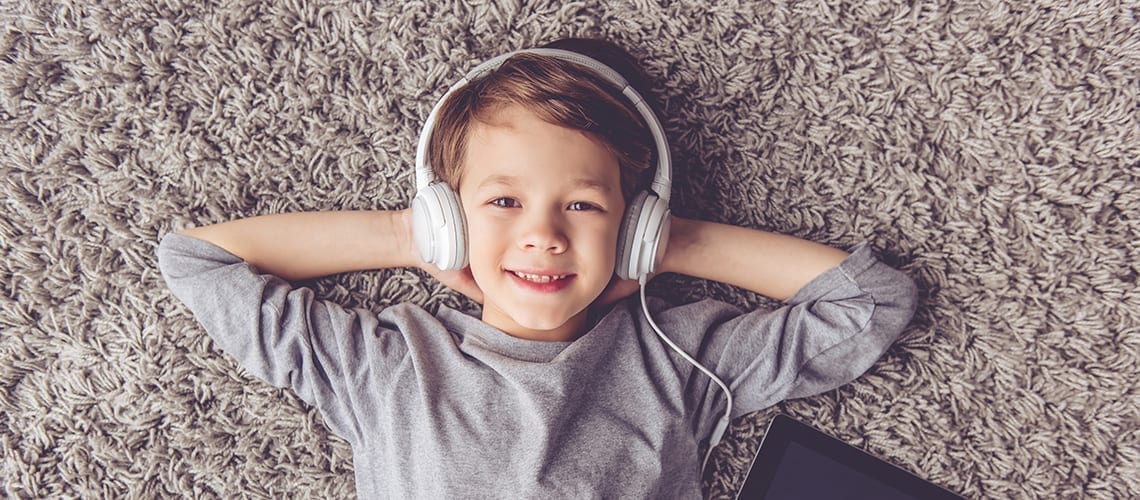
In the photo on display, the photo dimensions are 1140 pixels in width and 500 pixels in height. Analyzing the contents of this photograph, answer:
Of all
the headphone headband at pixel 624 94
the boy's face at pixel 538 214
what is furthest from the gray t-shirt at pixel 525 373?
the headphone headband at pixel 624 94

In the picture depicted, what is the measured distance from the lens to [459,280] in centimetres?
125

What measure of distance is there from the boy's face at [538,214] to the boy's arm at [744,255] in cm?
16

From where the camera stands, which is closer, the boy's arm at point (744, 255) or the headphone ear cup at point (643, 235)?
the headphone ear cup at point (643, 235)

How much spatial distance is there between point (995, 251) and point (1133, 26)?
0.38 m

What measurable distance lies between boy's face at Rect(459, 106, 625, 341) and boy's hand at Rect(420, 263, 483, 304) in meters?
0.13

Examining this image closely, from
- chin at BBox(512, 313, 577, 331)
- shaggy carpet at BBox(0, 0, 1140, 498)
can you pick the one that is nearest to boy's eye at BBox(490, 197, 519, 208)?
chin at BBox(512, 313, 577, 331)

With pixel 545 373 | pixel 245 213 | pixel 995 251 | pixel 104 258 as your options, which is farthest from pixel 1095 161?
pixel 104 258

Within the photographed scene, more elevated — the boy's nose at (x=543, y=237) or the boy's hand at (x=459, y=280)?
the boy's nose at (x=543, y=237)

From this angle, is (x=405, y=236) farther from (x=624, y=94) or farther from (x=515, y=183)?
(x=624, y=94)

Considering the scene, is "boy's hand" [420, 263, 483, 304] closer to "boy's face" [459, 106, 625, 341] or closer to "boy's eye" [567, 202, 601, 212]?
"boy's face" [459, 106, 625, 341]

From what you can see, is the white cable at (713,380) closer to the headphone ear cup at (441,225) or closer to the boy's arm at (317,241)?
the headphone ear cup at (441,225)

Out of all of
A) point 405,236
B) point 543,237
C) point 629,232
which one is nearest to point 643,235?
point 629,232

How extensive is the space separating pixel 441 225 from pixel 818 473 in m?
0.59

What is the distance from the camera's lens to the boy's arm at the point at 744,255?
1.23m
